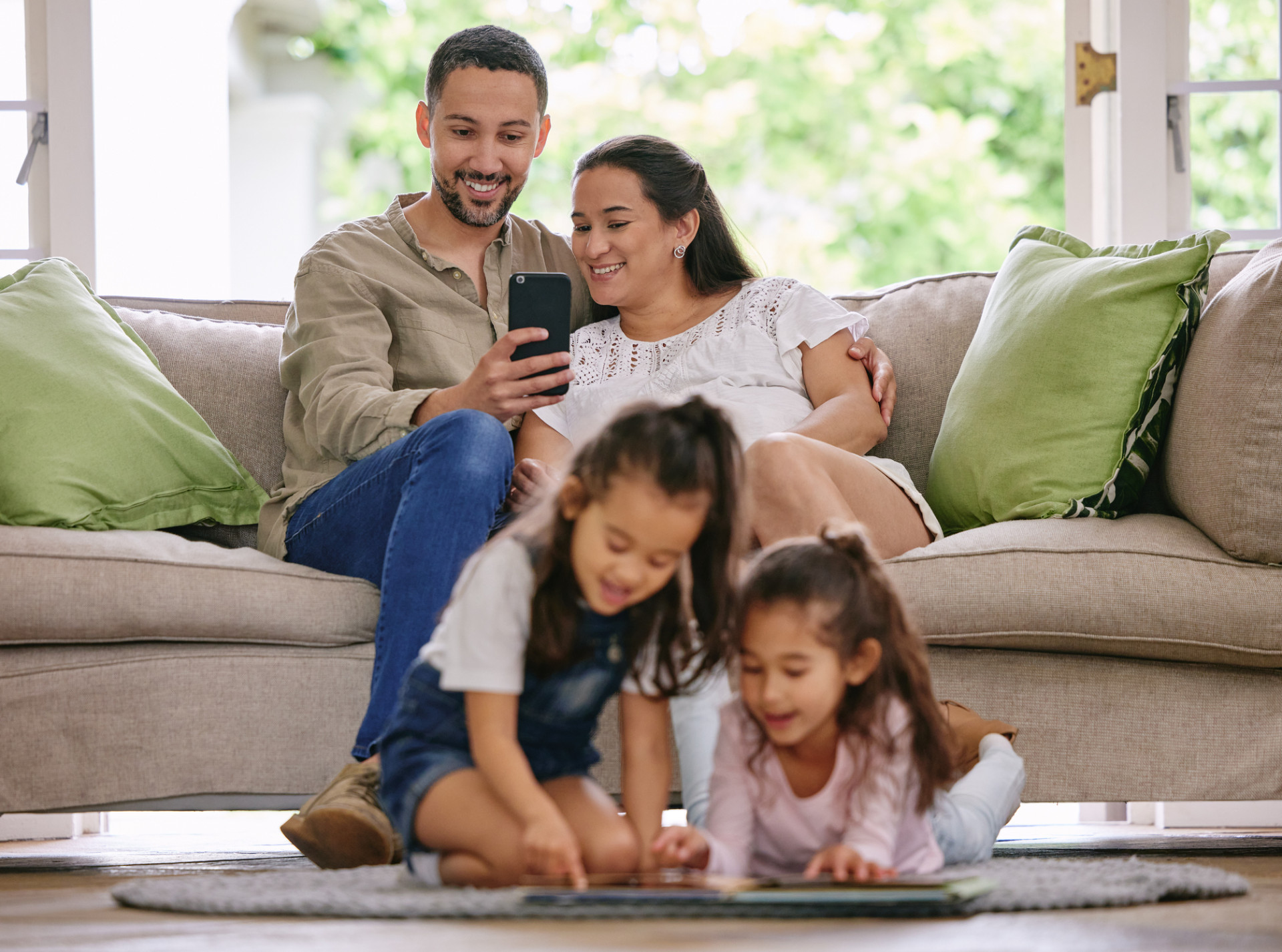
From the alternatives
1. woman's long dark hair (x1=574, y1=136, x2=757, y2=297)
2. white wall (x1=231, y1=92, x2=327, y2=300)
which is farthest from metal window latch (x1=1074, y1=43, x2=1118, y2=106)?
white wall (x1=231, y1=92, x2=327, y2=300)

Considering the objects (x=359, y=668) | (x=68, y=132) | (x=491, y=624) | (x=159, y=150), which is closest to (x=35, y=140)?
(x=68, y=132)

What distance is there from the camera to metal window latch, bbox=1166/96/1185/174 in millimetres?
2574

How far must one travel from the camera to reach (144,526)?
1.85 m

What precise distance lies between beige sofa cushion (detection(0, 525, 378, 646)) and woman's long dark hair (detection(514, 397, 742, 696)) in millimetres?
624

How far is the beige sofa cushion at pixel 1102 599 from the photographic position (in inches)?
60.5

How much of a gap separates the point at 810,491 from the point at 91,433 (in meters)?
1.06

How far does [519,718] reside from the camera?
114 centimetres

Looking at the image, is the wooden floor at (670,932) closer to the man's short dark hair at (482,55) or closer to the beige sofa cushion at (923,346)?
the beige sofa cushion at (923,346)

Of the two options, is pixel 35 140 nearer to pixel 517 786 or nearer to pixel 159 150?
pixel 159 150

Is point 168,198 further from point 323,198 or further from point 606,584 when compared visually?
point 323,198

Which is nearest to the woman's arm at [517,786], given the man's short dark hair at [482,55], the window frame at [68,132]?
the man's short dark hair at [482,55]

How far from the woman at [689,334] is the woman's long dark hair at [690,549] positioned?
0.65m

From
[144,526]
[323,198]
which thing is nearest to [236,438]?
[144,526]

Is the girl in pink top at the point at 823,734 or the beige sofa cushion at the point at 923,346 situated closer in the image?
the girl in pink top at the point at 823,734
